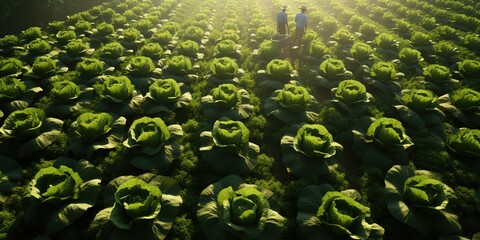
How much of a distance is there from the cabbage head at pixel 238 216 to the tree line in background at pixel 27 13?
1773 cm

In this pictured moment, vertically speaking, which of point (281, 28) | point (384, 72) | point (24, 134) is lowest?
point (24, 134)

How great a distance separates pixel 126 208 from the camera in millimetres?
4148

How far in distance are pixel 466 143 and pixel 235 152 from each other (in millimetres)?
5304

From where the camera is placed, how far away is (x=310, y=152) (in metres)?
5.56

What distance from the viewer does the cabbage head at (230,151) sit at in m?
5.55

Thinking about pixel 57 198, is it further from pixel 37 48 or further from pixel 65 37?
pixel 65 37

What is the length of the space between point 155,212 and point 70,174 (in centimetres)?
195

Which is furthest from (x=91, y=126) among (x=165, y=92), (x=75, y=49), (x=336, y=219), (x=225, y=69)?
(x=75, y=49)

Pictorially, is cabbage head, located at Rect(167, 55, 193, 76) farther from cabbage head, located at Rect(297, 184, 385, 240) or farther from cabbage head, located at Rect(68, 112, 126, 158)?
cabbage head, located at Rect(297, 184, 385, 240)

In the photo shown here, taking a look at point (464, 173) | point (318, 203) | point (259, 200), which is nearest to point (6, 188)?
point (259, 200)

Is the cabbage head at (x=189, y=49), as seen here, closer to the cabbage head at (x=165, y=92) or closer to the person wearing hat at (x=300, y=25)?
the cabbage head at (x=165, y=92)

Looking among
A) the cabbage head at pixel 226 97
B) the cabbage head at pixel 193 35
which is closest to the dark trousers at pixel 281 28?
the cabbage head at pixel 193 35

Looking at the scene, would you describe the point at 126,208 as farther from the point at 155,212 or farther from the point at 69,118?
the point at 69,118

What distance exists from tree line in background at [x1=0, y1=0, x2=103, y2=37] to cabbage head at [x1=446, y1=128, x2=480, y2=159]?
69.6 feet
